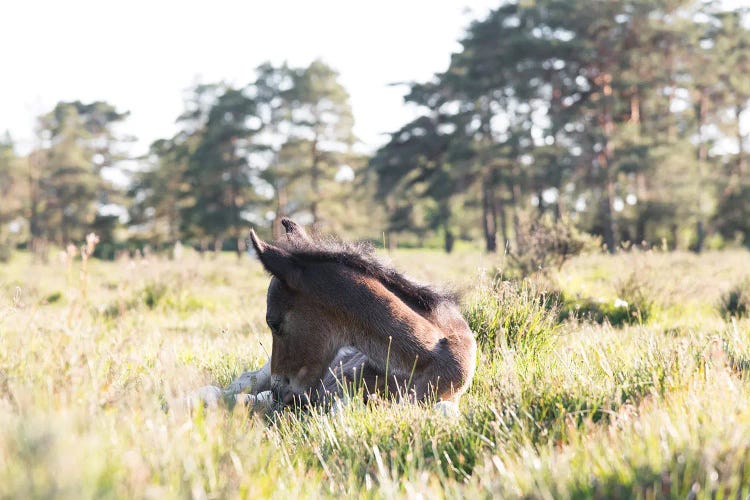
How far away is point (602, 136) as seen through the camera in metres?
27.1

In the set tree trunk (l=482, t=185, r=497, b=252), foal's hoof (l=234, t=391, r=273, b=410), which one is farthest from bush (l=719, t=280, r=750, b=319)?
tree trunk (l=482, t=185, r=497, b=252)

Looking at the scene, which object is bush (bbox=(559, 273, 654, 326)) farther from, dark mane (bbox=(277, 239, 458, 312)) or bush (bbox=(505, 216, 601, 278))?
dark mane (bbox=(277, 239, 458, 312))

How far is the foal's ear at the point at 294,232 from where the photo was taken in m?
4.35

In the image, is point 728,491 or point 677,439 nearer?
point 728,491

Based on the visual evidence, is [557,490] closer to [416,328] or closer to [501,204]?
[416,328]

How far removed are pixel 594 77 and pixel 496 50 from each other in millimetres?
7018

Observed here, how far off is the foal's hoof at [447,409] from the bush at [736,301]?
6147 millimetres

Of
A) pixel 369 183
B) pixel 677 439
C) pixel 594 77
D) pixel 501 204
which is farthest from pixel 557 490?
pixel 369 183

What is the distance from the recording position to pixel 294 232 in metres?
4.53

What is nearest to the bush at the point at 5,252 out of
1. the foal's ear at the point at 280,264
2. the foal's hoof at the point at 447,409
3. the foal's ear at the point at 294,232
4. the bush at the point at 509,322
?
the foal's ear at the point at 294,232

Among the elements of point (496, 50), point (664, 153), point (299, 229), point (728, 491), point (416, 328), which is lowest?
point (728, 491)

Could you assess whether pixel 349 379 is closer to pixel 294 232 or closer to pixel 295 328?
pixel 295 328

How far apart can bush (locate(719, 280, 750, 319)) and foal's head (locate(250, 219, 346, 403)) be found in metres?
6.49

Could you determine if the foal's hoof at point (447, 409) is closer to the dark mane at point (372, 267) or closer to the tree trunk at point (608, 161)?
the dark mane at point (372, 267)
